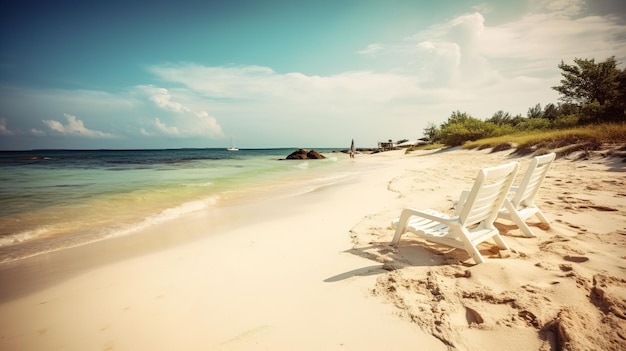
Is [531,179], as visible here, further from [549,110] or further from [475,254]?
[549,110]

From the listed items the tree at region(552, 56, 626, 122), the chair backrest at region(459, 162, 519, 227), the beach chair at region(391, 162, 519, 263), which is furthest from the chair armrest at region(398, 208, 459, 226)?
the tree at region(552, 56, 626, 122)

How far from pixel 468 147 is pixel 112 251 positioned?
2526 centimetres

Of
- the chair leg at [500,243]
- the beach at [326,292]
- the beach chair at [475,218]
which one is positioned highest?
the beach chair at [475,218]

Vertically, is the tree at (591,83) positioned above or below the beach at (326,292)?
above

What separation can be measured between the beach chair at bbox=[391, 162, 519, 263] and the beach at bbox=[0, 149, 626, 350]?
0.25 metres

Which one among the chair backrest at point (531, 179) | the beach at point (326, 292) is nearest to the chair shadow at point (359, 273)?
the beach at point (326, 292)

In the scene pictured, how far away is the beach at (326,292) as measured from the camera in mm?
2080

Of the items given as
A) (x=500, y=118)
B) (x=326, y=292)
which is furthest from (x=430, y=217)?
(x=500, y=118)

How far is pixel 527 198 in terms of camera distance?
14.7ft

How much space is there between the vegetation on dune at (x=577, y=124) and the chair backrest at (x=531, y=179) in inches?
380

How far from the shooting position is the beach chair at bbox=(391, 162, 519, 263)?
2.97 meters

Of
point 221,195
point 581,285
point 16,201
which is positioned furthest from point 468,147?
point 16,201

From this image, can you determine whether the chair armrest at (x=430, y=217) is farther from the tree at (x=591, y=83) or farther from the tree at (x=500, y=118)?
the tree at (x=500, y=118)

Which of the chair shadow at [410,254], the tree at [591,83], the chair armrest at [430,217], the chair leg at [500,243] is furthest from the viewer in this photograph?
the tree at [591,83]
